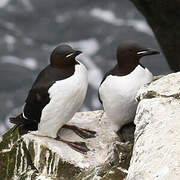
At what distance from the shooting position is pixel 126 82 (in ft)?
20.9

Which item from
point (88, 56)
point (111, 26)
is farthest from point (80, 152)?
point (111, 26)

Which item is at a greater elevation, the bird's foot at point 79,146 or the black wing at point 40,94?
the black wing at point 40,94

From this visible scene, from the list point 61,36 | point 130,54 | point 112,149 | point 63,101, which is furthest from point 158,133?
point 61,36

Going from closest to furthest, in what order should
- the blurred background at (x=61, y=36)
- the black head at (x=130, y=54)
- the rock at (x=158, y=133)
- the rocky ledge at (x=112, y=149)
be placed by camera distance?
the rock at (x=158, y=133), the rocky ledge at (x=112, y=149), the black head at (x=130, y=54), the blurred background at (x=61, y=36)

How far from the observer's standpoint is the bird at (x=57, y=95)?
650 cm

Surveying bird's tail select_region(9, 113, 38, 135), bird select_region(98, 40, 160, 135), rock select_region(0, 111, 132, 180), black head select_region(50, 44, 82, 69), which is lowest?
rock select_region(0, 111, 132, 180)

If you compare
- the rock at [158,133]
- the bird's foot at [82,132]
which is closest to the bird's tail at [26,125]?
the bird's foot at [82,132]

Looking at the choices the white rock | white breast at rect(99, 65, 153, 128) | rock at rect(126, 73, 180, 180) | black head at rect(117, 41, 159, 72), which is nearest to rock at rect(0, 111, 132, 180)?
the white rock

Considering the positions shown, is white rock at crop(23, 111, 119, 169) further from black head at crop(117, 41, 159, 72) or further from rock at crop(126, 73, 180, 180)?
rock at crop(126, 73, 180, 180)

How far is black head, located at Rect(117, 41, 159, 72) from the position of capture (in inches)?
254

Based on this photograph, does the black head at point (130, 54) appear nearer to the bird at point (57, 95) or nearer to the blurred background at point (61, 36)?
the bird at point (57, 95)

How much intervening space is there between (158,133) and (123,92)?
1443 mm

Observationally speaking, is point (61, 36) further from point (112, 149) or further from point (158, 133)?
point (158, 133)

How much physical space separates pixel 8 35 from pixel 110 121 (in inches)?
425
